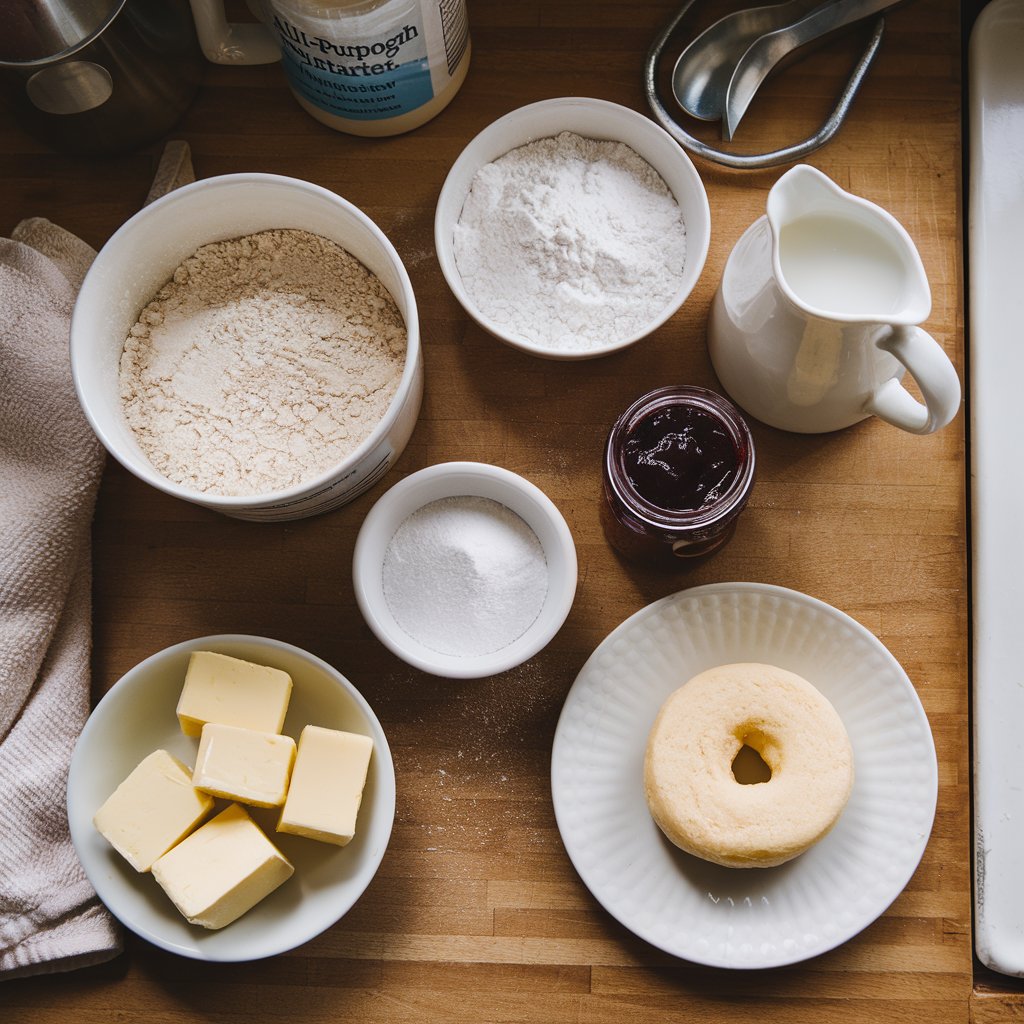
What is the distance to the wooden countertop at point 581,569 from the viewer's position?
0.81 meters

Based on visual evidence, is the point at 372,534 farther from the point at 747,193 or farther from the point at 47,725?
the point at 747,193

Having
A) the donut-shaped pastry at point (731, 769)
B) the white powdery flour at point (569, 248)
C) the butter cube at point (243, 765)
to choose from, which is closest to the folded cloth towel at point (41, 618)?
the butter cube at point (243, 765)

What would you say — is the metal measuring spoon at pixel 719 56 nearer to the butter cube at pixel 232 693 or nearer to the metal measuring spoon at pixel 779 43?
the metal measuring spoon at pixel 779 43

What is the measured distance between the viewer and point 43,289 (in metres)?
0.83

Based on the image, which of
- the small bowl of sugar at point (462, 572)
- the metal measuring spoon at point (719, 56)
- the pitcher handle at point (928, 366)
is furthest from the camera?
the metal measuring spoon at point (719, 56)

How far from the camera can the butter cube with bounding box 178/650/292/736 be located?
0.76 metres

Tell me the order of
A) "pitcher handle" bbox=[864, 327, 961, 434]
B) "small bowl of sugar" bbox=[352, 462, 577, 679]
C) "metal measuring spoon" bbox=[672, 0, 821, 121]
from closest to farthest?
1. "pitcher handle" bbox=[864, 327, 961, 434]
2. "small bowl of sugar" bbox=[352, 462, 577, 679]
3. "metal measuring spoon" bbox=[672, 0, 821, 121]

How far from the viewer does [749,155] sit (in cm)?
88

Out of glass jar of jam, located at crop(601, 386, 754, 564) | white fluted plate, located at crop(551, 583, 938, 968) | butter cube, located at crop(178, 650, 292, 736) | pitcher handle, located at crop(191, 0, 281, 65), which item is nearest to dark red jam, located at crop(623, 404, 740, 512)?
glass jar of jam, located at crop(601, 386, 754, 564)

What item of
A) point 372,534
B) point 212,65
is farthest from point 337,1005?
point 212,65

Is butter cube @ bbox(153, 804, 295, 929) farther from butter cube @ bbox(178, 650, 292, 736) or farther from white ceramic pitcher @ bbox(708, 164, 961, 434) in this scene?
white ceramic pitcher @ bbox(708, 164, 961, 434)

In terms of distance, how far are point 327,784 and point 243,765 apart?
7 centimetres

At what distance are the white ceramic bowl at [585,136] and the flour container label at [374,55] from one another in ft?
0.23

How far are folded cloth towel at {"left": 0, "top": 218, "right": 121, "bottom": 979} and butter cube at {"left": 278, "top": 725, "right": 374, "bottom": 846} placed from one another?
204mm
